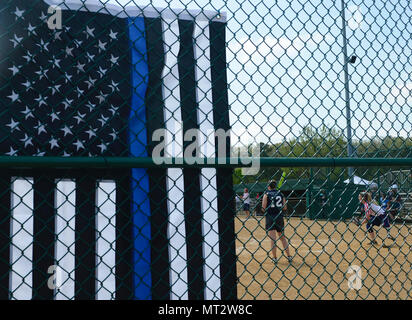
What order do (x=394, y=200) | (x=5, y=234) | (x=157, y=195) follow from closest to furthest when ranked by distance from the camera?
(x=5, y=234)
(x=157, y=195)
(x=394, y=200)

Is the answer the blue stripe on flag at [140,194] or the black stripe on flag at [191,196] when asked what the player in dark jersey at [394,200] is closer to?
the black stripe on flag at [191,196]

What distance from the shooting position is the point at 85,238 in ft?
7.13

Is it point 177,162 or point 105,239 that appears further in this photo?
point 105,239

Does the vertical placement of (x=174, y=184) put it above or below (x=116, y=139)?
below

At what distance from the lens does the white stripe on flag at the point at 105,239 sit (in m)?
2.19

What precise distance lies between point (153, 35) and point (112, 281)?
157 cm

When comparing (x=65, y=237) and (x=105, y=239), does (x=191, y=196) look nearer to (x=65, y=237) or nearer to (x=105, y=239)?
(x=105, y=239)

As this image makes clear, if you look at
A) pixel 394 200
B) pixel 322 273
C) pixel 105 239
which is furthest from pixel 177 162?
pixel 322 273

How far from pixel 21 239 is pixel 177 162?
1.00 meters

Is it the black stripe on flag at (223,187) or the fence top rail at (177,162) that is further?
the black stripe on flag at (223,187)

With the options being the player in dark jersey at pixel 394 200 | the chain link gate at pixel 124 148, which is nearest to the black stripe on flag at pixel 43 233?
the chain link gate at pixel 124 148
